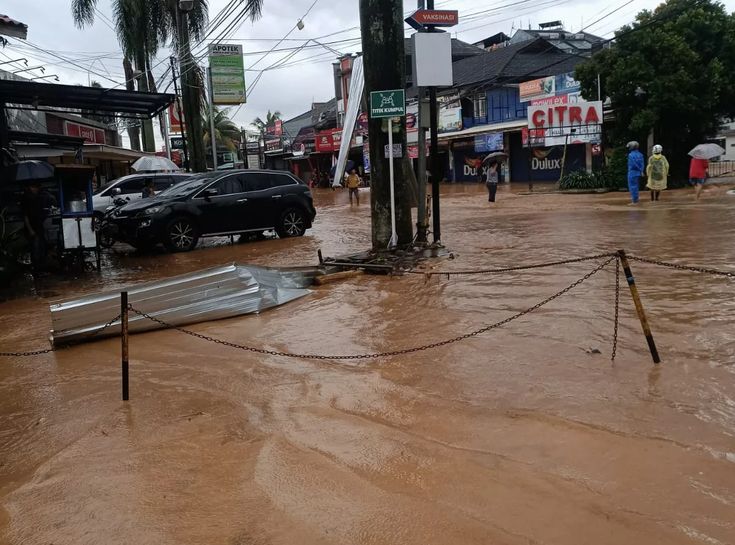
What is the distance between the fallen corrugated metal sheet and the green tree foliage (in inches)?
786

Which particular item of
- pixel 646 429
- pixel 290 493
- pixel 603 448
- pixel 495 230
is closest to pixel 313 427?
pixel 290 493

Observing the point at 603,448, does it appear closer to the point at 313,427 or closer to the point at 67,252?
the point at 313,427

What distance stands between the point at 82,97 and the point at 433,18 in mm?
6846

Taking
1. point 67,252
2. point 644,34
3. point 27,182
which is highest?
point 644,34

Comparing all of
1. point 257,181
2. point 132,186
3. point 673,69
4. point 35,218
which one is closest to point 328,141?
point 673,69

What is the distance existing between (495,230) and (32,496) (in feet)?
40.4

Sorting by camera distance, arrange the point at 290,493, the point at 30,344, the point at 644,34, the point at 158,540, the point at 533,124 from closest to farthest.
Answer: the point at 158,540 → the point at 290,493 → the point at 30,344 → the point at 644,34 → the point at 533,124

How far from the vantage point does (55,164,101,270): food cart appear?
11445 mm

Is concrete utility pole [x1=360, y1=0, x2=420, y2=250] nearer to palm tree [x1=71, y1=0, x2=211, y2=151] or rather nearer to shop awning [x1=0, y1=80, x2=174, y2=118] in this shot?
shop awning [x1=0, y1=80, x2=174, y2=118]

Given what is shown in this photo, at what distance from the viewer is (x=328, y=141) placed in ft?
151

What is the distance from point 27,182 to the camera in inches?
439

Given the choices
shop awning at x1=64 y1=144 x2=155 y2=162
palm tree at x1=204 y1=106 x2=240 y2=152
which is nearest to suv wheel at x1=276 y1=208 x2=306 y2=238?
shop awning at x1=64 y1=144 x2=155 y2=162

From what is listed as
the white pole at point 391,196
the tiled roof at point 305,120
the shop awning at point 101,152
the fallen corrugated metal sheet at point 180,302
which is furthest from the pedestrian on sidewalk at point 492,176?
the tiled roof at point 305,120

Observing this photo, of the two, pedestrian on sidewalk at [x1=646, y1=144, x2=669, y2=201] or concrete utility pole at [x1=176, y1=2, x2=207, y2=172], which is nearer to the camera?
pedestrian on sidewalk at [x1=646, y1=144, x2=669, y2=201]
